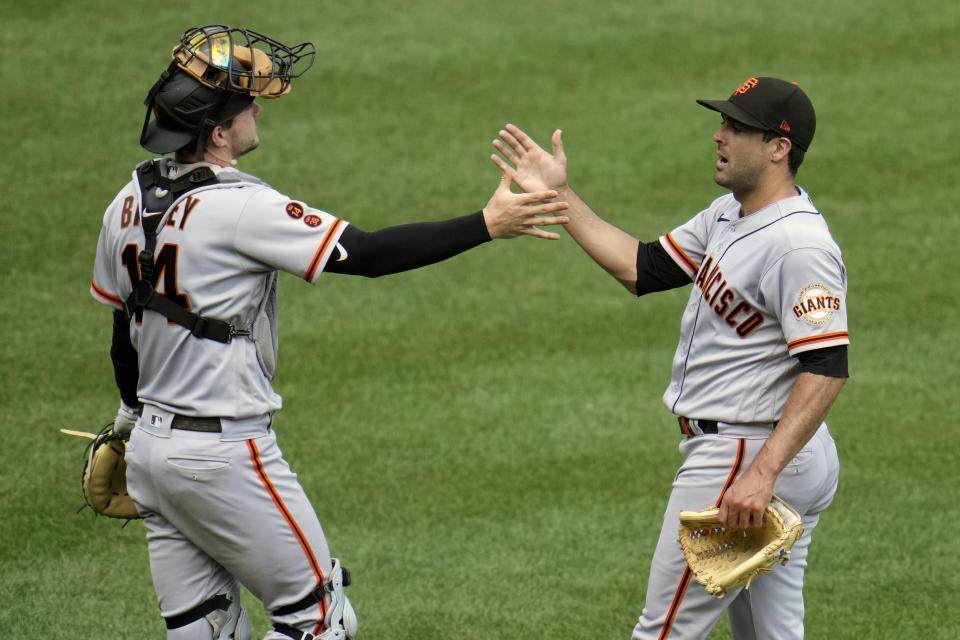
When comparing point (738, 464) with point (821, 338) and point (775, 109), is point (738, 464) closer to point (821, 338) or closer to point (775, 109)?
point (821, 338)

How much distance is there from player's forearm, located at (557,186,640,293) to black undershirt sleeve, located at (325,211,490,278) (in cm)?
89

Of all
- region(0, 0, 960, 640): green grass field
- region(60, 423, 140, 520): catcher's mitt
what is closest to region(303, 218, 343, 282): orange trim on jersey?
region(60, 423, 140, 520): catcher's mitt

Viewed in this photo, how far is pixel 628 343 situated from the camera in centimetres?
812

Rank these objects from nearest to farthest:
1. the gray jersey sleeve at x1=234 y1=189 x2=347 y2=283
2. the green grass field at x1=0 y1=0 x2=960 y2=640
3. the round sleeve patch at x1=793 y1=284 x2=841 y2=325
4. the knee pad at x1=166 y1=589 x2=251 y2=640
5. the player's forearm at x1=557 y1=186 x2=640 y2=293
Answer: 1. the gray jersey sleeve at x1=234 y1=189 x2=347 y2=283
2. the round sleeve patch at x1=793 y1=284 x2=841 y2=325
3. the knee pad at x1=166 y1=589 x2=251 y2=640
4. the player's forearm at x1=557 y1=186 x2=640 y2=293
5. the green grass field at x1=0 y1=0 x2=960 y2=640

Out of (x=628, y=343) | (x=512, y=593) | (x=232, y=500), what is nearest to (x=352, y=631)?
(x=232, y=500)

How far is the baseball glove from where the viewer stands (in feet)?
12.0

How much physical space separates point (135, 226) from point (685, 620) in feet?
6.97

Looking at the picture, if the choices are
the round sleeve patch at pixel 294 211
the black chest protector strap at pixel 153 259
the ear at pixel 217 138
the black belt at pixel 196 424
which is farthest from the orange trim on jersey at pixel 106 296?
the round sleeve patch at pixel 294 211

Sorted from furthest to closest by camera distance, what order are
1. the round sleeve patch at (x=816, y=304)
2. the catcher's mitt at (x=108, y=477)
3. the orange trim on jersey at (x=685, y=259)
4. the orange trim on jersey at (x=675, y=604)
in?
1. the orange trim on jersey at (x=685, y=259)
2. the catcher's mitt at (x=108, y=477)
3. the orange trim on jersey at (x=675, y=604)
4. the round sleeve patch at (x=816, y=304)

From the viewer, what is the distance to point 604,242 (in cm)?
454

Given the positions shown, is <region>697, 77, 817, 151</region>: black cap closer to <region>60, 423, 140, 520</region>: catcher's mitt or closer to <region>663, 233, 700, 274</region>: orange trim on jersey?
<region>663, 233, 700, 274</region>: orange trim on jersey

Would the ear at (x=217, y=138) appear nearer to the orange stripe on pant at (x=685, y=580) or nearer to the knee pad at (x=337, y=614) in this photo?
the knee pad at (x=337, y=614)

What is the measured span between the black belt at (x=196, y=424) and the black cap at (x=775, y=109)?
1.86 meters

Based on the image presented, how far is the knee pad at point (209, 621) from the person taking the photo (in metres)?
3.80
